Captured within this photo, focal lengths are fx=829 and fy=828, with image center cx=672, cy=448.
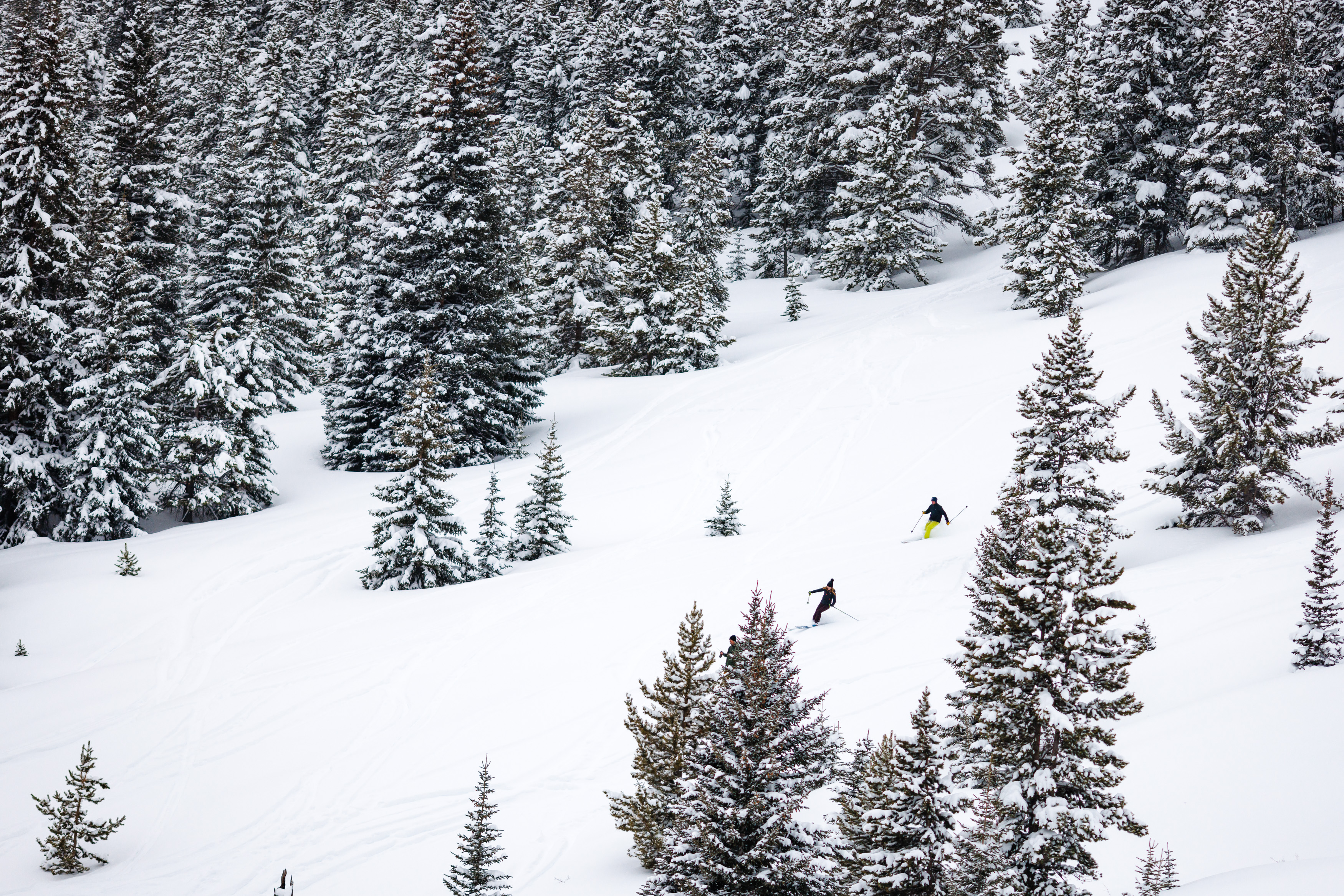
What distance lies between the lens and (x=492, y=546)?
68.5 feet

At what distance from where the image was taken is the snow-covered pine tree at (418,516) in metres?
19.3

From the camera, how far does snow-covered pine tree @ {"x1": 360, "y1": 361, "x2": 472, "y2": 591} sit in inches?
761

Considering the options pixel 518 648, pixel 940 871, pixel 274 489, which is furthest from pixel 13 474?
pixel 940 871

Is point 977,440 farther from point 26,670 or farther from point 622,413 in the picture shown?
point 26,670

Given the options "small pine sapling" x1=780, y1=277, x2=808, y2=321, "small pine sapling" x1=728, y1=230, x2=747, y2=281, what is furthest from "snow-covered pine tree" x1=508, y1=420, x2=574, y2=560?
"small pine sapling" x1=728, y1=230, x2=747, y2=281

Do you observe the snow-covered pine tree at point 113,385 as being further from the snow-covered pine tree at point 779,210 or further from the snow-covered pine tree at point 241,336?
the snow-covered pine tree at point 779,210

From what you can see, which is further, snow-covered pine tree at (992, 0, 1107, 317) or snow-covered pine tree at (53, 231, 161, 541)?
snow-covered pine tree at (992, 0, 1107, 317)

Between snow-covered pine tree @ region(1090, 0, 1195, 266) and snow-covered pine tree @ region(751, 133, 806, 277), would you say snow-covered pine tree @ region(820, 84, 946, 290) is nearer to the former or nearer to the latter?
snow-covered pine tree @ region(751, 133, 806, 277)

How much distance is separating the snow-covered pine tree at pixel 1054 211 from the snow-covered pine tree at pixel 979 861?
90.4 ft

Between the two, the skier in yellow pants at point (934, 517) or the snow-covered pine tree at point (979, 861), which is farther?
the skier in yellow pants at point (934, 517)

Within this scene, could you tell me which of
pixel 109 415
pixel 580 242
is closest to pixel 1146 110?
pixel 580 242

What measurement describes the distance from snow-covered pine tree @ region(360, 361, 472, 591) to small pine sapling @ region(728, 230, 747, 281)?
37071 mm

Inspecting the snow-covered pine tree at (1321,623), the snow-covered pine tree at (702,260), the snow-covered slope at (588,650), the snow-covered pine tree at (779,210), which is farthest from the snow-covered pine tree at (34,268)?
the snow-covered pine tree at (779,210)

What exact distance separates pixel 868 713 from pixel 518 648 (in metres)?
6.87
